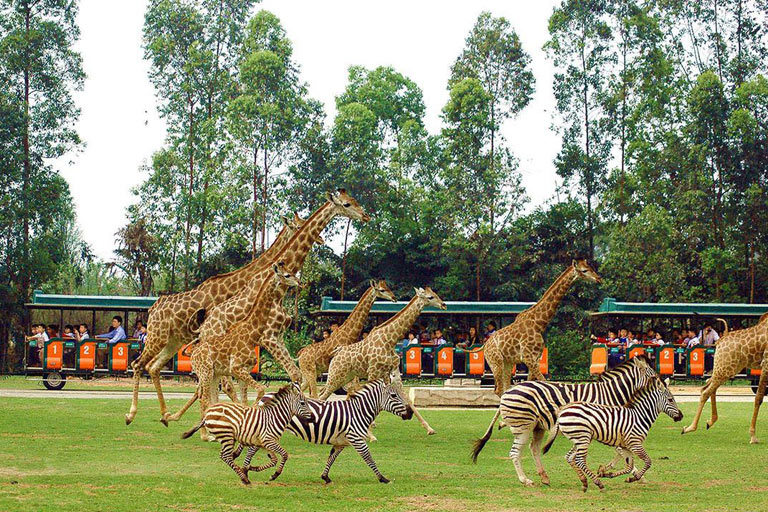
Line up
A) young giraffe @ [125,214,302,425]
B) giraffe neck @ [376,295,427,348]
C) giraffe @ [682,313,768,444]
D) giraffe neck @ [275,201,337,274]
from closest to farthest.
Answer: giraffe neck @ [275,201,337,274], young giraffe @ [125,214,302,425], giraffe neck @ [376,295,427,348], giraffe @ [682,313,768,444]

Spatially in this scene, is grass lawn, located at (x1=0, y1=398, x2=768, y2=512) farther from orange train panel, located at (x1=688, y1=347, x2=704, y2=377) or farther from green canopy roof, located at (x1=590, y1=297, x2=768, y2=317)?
green canopy roof, located at (x1=590, y1=297, x2=768, y2=317)

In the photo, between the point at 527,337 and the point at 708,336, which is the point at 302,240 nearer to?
the point at 527,337

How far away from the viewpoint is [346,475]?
480 inches

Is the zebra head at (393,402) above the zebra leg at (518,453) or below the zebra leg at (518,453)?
above

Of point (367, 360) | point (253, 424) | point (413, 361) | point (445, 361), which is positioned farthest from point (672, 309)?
point (253, 424)

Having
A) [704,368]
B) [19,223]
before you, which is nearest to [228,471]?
[704,368]

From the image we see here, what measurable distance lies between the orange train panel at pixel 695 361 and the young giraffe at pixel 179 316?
17.0 meters

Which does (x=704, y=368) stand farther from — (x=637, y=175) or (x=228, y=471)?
(x=228, y=471)

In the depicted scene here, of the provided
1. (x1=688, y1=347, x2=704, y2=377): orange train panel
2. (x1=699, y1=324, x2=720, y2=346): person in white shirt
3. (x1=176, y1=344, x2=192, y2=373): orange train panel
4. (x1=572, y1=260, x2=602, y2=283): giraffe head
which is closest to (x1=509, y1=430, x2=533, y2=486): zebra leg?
Result: (x1=572, y1=260, x2=602, y2=283): giraffe head

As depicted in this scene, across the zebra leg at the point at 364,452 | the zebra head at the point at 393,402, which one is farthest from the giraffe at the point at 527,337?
the zebra leg at the point at 364,452

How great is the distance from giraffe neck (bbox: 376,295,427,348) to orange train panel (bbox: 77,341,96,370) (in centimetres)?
1300

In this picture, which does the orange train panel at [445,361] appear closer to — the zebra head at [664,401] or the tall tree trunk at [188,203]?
the zebra head at [664,401]

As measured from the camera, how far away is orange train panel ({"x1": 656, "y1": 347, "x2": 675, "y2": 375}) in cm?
2989

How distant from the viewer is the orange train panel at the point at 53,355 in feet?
91.7
